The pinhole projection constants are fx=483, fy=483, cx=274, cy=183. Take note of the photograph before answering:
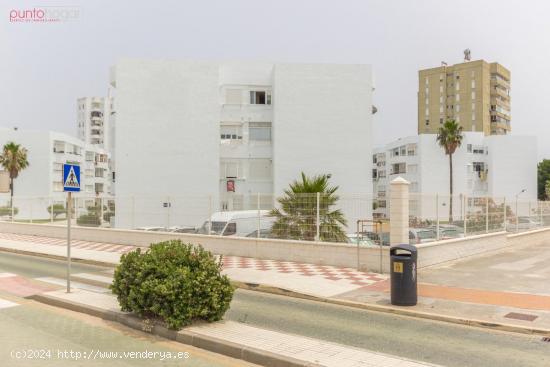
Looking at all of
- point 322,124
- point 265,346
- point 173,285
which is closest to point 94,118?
point 322,124

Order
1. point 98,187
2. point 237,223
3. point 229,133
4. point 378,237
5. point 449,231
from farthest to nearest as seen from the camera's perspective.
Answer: point 98,187, point 229,133, point 237,223, point 449,231, point 378,237

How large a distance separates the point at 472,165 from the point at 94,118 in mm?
89863

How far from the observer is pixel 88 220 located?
79.0ft

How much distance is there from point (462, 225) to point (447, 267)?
249cm

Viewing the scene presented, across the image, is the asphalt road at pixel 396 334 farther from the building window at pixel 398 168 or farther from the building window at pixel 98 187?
the building window at pixel 98 187

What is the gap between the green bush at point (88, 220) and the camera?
23.6 m

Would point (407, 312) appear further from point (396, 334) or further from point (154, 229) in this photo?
point (154, 229)

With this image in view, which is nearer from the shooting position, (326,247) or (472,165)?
(326,247)

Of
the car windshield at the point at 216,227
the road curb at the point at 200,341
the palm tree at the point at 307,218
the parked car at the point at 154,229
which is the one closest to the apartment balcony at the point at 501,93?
the parked car at the point at 154,229

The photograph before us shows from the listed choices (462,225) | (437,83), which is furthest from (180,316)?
(437,83)

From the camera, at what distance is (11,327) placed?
7906mm

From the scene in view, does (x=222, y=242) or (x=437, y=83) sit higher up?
(x=437, y=83)

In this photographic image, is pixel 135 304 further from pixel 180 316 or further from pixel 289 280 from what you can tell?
pixel 289 280

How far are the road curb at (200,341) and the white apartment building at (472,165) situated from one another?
55012mm
